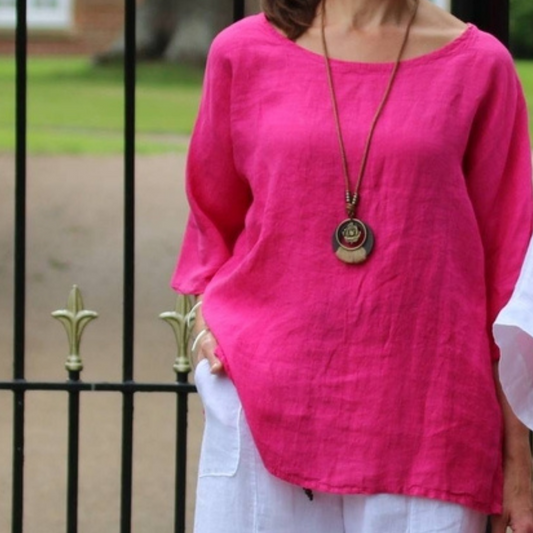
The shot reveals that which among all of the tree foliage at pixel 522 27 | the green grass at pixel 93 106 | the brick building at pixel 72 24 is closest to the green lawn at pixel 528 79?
the tree foliage at pixel 522 27

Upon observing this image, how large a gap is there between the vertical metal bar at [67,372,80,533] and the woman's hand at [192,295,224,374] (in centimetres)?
86

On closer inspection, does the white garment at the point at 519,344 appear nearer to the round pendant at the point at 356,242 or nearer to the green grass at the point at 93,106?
the round pendant at the point at 356,242

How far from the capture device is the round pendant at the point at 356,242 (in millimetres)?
2004

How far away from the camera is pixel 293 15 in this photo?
82.6 inches

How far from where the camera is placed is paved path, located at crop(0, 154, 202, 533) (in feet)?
16.4

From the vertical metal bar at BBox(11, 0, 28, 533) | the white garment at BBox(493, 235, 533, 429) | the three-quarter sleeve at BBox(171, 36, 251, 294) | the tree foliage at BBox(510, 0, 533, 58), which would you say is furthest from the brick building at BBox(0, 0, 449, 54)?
the white garment at BBox(493, 235, 533, 429)

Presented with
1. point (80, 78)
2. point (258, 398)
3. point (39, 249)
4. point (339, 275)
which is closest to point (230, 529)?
point (258, 398)

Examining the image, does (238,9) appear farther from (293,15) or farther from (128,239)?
(293,15)

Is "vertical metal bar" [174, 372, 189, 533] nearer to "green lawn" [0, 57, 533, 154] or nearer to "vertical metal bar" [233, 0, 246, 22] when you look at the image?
"vertical metal bar" [233, 0, 246, 22]

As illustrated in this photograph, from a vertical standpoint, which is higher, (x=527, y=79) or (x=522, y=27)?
(x=522, y=27)

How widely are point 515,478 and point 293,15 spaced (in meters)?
0.67

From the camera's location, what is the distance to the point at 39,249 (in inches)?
369

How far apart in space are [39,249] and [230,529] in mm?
7442

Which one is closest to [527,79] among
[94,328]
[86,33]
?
[86,33]
